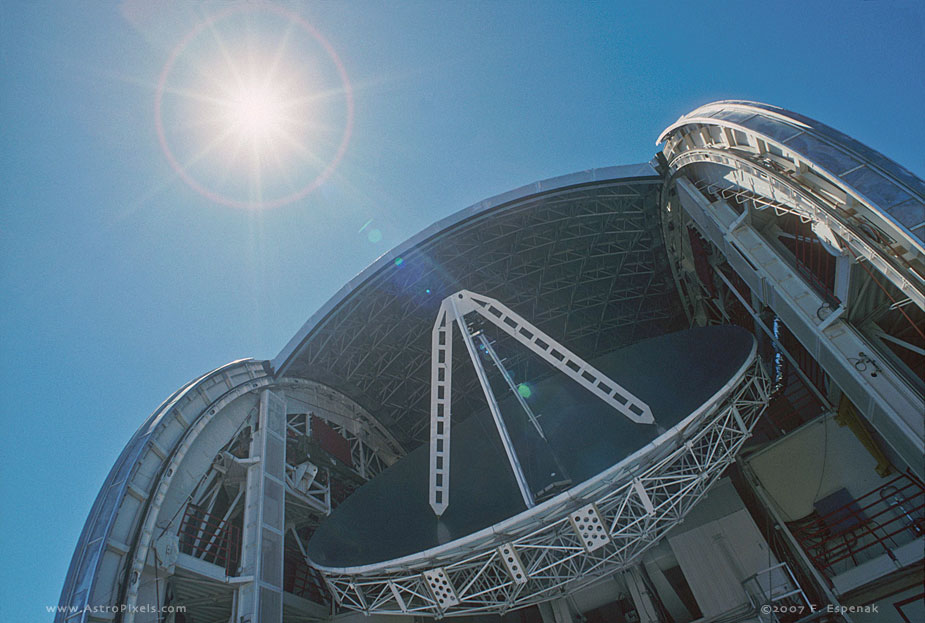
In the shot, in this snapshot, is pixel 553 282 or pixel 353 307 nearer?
pixel 353 307

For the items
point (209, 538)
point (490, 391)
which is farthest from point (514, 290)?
point (209, 538)

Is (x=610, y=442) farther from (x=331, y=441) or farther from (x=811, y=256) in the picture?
(x=331, y=441)

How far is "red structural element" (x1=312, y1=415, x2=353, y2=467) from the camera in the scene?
76.1ft

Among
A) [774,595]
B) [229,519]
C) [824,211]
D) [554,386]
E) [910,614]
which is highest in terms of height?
[554,386]

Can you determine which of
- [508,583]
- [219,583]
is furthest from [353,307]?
[508,583]

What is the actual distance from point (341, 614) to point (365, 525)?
617cm

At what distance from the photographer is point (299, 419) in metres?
23.1

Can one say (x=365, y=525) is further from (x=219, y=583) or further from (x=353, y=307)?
(x=353, y=307)

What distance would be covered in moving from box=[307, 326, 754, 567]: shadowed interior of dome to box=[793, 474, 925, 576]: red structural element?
18.6 feet

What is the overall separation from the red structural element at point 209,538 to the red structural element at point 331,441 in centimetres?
610

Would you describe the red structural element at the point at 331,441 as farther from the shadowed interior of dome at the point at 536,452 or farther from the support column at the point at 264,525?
the shadowed interior of dome at the point at 536,452

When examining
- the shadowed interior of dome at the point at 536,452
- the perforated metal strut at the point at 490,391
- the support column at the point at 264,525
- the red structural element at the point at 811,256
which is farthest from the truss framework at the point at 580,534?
the support column at the point at 264,525

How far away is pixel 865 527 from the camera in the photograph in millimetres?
15930

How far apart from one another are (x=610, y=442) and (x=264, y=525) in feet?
34.9
